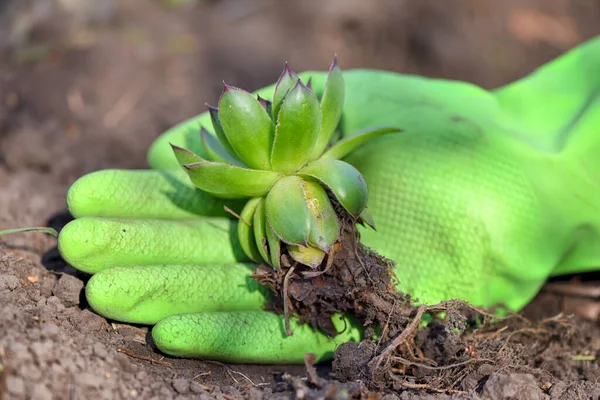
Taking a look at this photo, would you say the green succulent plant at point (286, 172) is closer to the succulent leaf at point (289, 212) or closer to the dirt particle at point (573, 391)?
the succulent leaf at point (289, 212)

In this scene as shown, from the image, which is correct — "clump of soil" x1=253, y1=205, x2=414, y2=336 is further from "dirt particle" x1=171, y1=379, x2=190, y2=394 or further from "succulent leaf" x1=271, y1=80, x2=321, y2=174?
"dirt particle" x1=171, y1=379, x2=190, y2=394

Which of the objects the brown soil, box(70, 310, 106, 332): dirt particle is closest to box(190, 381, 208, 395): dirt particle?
the brown soil

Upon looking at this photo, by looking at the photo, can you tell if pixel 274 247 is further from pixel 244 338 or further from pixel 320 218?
pixel 244 338

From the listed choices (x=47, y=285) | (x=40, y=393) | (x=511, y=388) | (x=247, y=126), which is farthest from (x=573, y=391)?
(x=47, y=285)

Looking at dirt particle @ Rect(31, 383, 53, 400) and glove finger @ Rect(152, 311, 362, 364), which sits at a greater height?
dirt particle @ Rect(31, 383, 53, 400)

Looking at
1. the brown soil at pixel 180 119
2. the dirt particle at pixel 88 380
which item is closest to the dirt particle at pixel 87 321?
the brown soil at pixel 180 119

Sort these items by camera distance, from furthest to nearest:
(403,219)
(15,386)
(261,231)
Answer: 1. (403,219)
2. (261,231)
3. (15,386)

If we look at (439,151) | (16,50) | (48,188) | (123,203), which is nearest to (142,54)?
(16,50)
